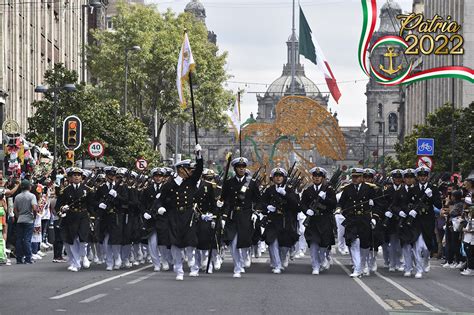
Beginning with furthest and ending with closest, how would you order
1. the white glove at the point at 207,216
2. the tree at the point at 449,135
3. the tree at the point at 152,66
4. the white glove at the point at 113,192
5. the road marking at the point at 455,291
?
the tree at the point at 152,66, the tree at the point at 449,135, the white glove at the point at 113,192, the white glove at the point at 207,216, the road marking at the point at 455,291

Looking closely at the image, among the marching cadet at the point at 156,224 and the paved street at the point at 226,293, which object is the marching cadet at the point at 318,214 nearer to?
the paved street at the point at 226,293

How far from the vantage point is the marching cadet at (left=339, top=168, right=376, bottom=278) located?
23219mm

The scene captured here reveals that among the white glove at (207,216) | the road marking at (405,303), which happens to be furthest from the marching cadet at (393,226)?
the road marking at (405,303)

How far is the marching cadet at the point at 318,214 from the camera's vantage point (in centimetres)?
2358

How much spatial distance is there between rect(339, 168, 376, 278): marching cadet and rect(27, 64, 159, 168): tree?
25.0 m

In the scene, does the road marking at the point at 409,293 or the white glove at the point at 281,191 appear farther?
the white glove at the point at 281,191

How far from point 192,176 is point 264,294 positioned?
4.20m

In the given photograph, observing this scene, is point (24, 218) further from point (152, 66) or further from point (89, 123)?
point (152, 66)

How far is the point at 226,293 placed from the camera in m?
18.1

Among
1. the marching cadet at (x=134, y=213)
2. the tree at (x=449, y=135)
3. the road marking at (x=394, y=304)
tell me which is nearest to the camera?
the road marking at (x=394, y=304)

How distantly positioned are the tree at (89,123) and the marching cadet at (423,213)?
25.4 metres

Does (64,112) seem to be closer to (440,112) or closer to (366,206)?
(440,112)

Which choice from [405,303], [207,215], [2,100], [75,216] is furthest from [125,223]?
[2,100]

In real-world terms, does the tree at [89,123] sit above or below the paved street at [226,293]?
above
